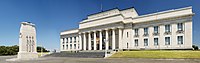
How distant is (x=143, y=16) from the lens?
53.0 metres

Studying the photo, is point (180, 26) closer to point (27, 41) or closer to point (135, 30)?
point (135, 30)

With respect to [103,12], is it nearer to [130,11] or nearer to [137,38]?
[130,11]

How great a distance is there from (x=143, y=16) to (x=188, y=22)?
1195cm

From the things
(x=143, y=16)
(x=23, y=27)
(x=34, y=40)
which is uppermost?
(x=143, y=16)

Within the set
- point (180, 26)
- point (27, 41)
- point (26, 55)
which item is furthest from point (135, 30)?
point (26, 55)

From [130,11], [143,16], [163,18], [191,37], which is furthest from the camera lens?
[130,11]

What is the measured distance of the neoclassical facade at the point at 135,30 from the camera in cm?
4578

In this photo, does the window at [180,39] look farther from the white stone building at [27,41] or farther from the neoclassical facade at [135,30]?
the white stone building at [27,41]

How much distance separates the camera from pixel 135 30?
54469mm

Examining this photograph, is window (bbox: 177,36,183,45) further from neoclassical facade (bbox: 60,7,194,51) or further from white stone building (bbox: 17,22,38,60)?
white stone building (bbox: 17,22,38,60)

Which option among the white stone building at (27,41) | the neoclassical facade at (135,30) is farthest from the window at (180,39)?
the white stone building at (27,41)

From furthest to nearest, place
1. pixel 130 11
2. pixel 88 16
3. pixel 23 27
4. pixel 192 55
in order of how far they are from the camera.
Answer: pixel 88 16
pixel 130 11
pixel 23 27
pixel 192 55

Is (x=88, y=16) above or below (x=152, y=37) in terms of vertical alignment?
above

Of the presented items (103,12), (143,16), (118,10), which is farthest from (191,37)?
(103,12)
